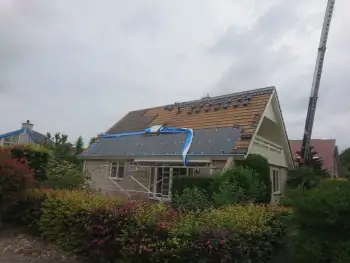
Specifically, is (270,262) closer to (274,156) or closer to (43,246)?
(43,246)

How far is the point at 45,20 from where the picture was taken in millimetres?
11789

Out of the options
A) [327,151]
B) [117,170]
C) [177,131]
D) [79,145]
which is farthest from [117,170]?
[327,151]

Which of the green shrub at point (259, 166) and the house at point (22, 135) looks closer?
the green shrub at point (259, 166)

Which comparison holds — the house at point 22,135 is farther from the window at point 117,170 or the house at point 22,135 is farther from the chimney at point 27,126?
the window at point 117,170

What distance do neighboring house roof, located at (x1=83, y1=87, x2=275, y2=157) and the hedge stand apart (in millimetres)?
7800

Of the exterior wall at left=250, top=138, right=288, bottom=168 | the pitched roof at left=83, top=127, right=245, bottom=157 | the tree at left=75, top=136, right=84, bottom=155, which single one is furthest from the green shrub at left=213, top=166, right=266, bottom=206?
the tree at left=75, top=136, right=84, bottom=155

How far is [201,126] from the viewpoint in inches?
711

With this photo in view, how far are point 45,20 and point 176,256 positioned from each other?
33.4ft

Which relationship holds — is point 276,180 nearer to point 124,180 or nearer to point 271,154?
point 271,154

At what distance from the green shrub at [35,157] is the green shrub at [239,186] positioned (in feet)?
24.9

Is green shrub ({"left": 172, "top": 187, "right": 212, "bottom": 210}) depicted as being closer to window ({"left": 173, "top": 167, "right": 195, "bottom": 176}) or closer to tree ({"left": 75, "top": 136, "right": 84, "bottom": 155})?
window ({"left": 173, "top": 167, "right": 195, "bottom": 176})

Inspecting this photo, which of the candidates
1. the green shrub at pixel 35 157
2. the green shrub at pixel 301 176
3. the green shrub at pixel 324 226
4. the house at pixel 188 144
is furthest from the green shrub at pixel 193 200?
the green shrub at pixel 301 176

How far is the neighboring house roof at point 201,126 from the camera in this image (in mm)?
15492

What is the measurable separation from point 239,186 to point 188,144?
5060mm
